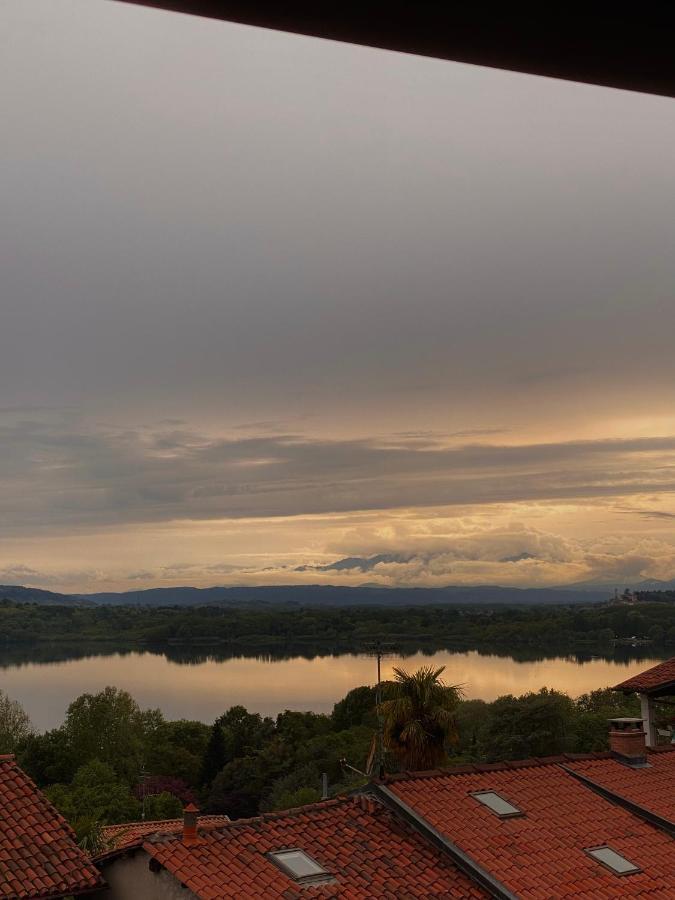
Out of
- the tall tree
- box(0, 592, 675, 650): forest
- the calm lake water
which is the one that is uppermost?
box(0, 592, 675, 650): forest

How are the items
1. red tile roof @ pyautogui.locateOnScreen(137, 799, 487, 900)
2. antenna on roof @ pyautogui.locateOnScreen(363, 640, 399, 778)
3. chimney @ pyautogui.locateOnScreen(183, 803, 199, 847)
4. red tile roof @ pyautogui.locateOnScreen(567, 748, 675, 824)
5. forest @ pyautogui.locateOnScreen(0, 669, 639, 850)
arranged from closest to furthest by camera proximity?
red tile roof @ pyautogui.locateOnScreen(137, 799, 487, 900)
chimney @ pyautogui.locateOnScreen(183, 803, 199, 847)
red tile roof @ pyautogui.locateOnScreen(567, 748, 675, 824)
antenna on roof @ pyautogui.locateOnScreen(363, 640, 399, 778)
forest @ pyautogui.locateOnScreen(0, 669, 639, 850)

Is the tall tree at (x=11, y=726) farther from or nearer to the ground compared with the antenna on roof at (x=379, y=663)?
nearer to the ground

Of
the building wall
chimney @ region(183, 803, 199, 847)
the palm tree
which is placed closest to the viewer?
the building wall

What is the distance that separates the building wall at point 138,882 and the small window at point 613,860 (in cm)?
439

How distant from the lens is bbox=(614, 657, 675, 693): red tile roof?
16.8 metres

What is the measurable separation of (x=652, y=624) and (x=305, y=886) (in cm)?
9562

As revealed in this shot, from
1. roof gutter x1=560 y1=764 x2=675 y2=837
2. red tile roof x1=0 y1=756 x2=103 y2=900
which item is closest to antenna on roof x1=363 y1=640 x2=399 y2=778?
roof gutter x1=560 y1=764 x2=675 y2=837

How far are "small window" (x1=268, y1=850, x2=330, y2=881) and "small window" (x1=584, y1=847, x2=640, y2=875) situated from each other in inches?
122

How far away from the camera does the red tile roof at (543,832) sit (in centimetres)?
1036

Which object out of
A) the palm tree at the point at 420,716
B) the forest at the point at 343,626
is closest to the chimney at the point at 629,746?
the palm tree at the point at 420,716

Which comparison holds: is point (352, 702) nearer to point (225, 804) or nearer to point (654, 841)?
point (225, 804)

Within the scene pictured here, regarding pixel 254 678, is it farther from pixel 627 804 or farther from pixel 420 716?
pixel 627 804

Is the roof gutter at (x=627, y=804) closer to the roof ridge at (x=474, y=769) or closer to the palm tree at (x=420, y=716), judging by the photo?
the roof ridge at (x=474, y=769)

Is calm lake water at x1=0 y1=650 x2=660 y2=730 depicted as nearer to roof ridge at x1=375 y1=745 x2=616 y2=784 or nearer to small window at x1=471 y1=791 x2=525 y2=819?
roof ridge at x1=375 y1=745 x2=616 y2=784
